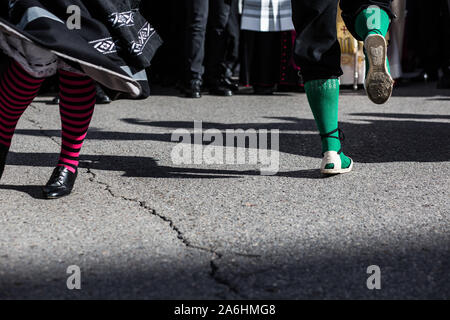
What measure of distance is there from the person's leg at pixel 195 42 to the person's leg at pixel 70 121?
3.11 meters

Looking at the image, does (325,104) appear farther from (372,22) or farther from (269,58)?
(269,58)

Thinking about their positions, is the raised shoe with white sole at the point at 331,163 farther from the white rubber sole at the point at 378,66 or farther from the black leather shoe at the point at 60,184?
the black leather shoe at the point at 60,184

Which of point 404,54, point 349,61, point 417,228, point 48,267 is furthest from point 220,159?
point 404,54

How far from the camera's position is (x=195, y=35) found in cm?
532

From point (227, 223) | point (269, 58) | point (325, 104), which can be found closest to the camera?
point (227, 223)

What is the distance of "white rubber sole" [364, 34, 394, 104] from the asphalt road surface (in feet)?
1.21

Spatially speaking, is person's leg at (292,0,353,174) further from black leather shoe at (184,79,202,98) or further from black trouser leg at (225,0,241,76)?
black trouser leg at (225,0,241,76)

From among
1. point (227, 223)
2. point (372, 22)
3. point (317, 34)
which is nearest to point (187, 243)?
point (227, 223)

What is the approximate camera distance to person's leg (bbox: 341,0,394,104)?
7.91 feet

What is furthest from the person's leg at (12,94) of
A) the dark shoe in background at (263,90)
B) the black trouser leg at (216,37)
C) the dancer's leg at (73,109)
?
the dark shoe in background at (263,90)

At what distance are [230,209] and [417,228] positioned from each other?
600 millimetres

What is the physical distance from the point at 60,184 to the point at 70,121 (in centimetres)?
23

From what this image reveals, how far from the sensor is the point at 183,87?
576 cm

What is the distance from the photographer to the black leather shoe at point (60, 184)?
2244 mm
